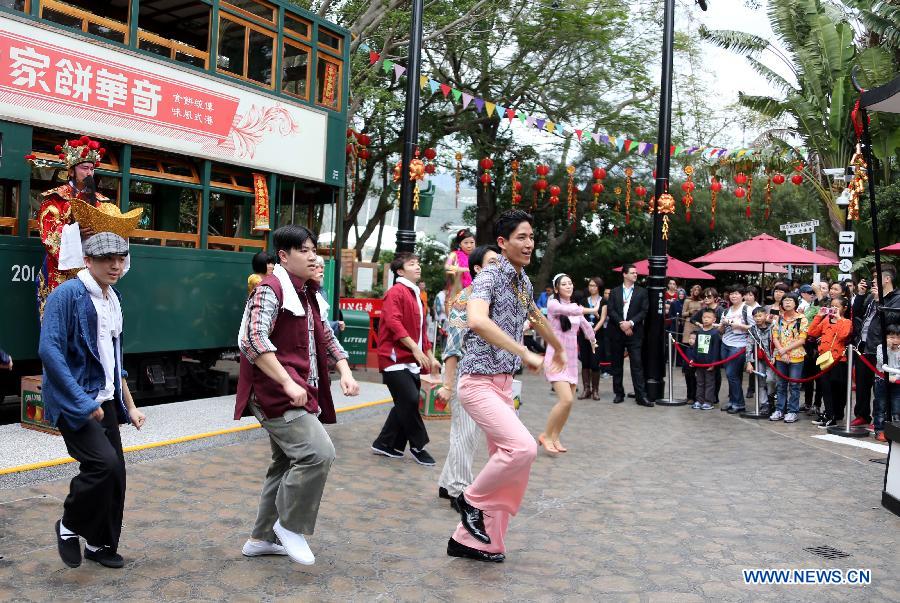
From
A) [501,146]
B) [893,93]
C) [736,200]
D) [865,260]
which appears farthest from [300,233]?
[736,200]

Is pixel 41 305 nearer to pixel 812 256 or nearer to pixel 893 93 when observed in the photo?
pixel 893 93

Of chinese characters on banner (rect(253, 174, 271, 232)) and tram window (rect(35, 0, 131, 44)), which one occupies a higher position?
tram window (rect(35, 0, 131, 44))

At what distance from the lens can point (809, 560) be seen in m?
4.98

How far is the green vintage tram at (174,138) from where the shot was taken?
810cm

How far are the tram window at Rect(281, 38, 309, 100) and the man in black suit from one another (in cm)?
530

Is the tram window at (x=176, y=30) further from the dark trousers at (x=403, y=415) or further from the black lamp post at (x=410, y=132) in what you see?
the dark trousers at (x=403, y=415)

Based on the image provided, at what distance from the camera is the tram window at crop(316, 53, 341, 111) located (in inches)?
457

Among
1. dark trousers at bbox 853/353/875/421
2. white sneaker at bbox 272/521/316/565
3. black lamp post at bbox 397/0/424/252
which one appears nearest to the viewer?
white sneaker at bbox 272/521/316/565

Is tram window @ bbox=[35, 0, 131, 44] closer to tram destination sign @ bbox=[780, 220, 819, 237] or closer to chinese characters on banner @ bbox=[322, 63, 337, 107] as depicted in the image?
chinese characters on banner @ bbox=[322, 63, 337, 107]

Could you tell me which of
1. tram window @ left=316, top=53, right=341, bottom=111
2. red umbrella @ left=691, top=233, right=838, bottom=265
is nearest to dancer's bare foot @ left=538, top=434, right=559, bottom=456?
tram window @ left=316, top=53, right=341, bottom=111

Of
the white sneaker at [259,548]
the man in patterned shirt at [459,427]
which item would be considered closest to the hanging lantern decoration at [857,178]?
the man in patterned shirt at [459,427]

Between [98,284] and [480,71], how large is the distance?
65.3ft

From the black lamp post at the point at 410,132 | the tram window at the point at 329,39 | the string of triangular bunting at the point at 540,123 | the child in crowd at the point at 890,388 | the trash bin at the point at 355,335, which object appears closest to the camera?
the child in crowd at the point at 890,388

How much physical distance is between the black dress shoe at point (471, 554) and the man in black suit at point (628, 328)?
802cm
